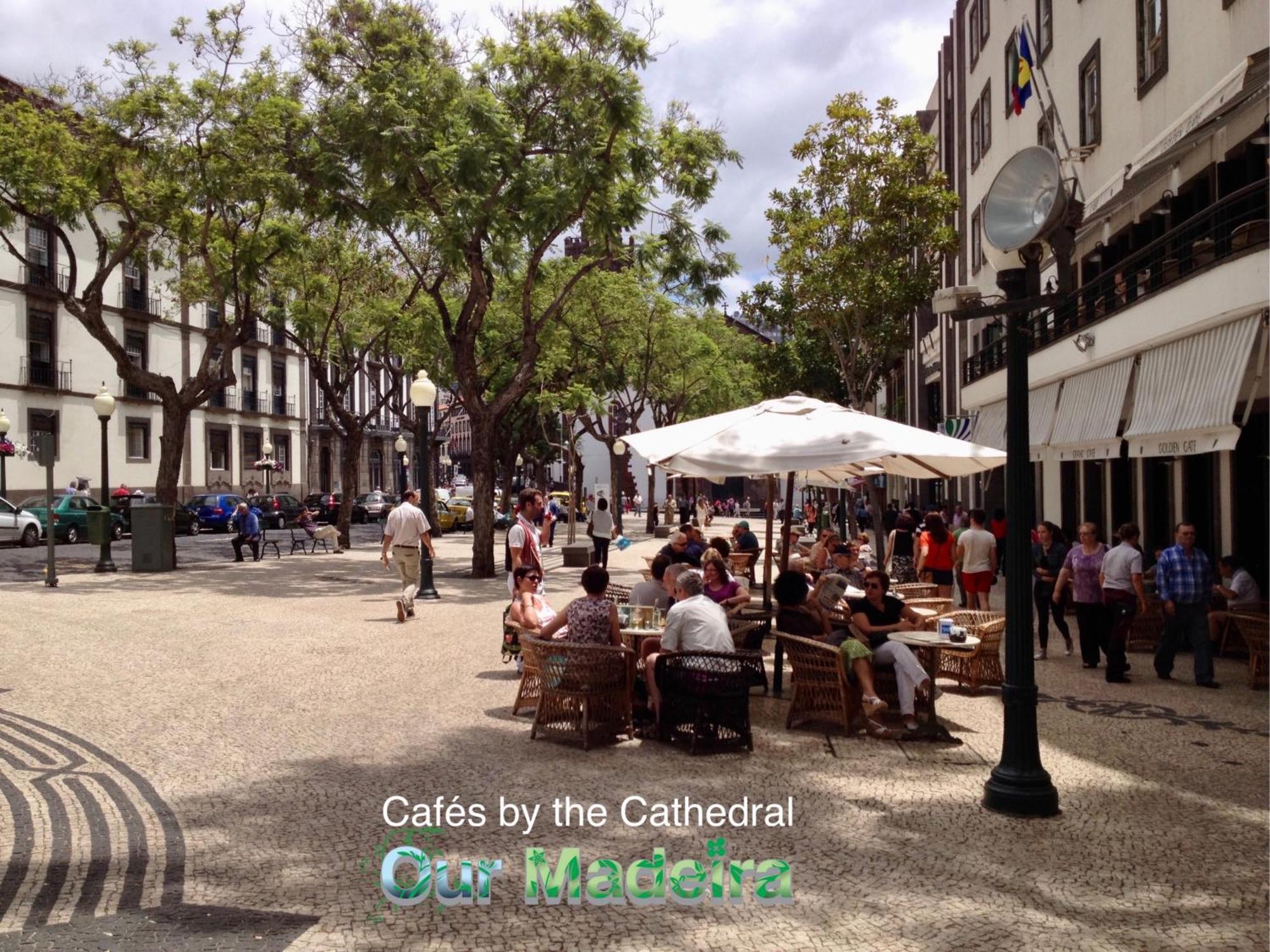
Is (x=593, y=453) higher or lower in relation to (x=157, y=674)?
higher

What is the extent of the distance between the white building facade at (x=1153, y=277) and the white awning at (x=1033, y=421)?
49 mm

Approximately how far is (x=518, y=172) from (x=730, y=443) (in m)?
11.7

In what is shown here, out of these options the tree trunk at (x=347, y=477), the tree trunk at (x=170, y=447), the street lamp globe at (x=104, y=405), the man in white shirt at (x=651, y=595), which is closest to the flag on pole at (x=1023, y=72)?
the man in white shirt at (x=651, y=595)

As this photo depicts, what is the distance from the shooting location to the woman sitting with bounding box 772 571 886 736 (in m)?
7.50

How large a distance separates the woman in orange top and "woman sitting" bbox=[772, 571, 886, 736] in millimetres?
5357

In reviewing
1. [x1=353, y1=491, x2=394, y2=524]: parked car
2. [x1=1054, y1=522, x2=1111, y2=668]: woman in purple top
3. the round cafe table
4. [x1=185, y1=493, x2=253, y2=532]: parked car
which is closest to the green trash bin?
[x1=185, y1=493, x2=253, y2=532]: parked car

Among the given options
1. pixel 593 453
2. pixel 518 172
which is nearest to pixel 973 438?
pixel 518 172

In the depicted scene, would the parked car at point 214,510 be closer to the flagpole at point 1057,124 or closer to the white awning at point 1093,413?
the flagpole at point 1057,124

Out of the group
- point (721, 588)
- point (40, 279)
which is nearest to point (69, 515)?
point (40, 279)

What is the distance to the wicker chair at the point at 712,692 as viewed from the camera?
6.88 metres

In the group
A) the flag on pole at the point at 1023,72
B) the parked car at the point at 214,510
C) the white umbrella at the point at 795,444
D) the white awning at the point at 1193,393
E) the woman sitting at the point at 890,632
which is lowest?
the woman sitting at the point at 890,632

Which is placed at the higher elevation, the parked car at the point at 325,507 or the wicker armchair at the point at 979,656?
the parked car at the point at 325,507

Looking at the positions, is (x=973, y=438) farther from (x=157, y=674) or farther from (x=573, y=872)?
(x=573, y=872)

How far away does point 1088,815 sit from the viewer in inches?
223
